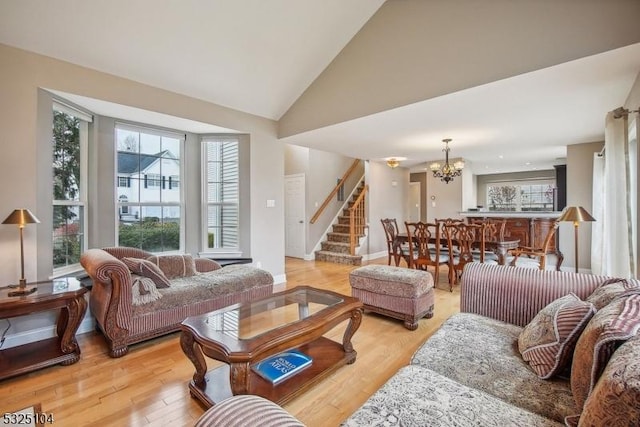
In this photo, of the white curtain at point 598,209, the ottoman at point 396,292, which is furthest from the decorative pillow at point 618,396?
the white curtain at point 598,209

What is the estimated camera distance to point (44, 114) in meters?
2.80

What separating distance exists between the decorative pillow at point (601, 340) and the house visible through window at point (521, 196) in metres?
10.7

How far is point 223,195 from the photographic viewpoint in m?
4.59

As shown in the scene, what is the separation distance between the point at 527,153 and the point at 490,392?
21.5 ft

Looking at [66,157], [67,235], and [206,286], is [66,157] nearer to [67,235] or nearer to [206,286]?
[67,235]

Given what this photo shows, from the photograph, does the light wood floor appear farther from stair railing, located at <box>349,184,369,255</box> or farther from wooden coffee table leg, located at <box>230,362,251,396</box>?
stair railing, located at <box>349,184,369,255</box>

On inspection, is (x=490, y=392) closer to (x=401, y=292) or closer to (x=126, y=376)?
(x=401, y=292)

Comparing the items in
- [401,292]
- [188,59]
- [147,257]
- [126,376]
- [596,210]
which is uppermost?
[188,59]

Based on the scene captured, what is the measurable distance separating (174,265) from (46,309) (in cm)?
119

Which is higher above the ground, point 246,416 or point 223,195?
point 223,195

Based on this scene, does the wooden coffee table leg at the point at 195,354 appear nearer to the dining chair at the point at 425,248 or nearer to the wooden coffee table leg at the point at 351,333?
the wooden coffee table leg at the point at 351,333

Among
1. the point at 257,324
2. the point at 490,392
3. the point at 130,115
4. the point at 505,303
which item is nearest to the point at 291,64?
the point at 130,115

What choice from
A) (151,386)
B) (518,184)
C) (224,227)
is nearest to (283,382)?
(151,386)

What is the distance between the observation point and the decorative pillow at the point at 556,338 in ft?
4.52
